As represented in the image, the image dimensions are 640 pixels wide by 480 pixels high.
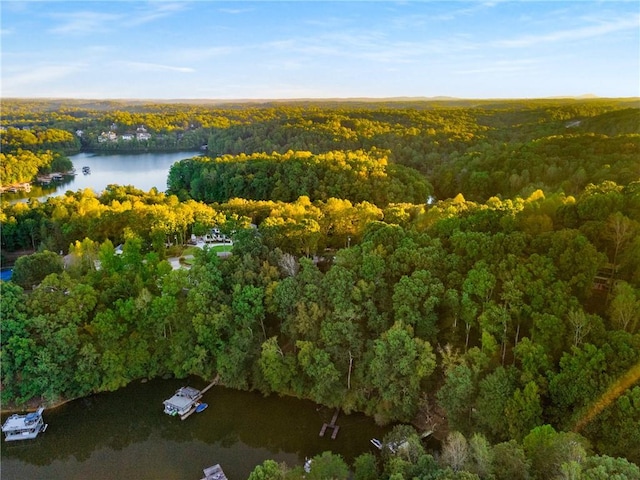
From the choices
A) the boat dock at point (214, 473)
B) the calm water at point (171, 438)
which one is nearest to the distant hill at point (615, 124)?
the calm water at point (171, 438)

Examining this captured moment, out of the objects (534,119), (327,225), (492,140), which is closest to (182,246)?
(327,225)

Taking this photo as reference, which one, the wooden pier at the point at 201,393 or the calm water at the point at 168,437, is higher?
the wooden pier at the point at 201,393

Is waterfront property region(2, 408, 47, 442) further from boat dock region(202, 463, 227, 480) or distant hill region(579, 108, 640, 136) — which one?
distant hill region(579, 108, 640, 136)

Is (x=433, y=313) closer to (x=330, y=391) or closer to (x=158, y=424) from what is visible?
(x=330, y=391)

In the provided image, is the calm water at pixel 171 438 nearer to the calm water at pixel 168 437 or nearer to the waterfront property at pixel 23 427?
the calm water at pixel 168 437

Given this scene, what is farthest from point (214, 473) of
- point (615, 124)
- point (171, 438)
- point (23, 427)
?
point (615, 124)

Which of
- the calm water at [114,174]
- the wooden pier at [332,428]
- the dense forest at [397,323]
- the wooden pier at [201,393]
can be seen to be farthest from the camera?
the calm water at [114,174]

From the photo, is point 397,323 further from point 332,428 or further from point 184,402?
point 184,402

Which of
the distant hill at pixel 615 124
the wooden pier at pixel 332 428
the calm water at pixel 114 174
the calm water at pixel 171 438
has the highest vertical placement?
the distant hill at pixel 615 124
